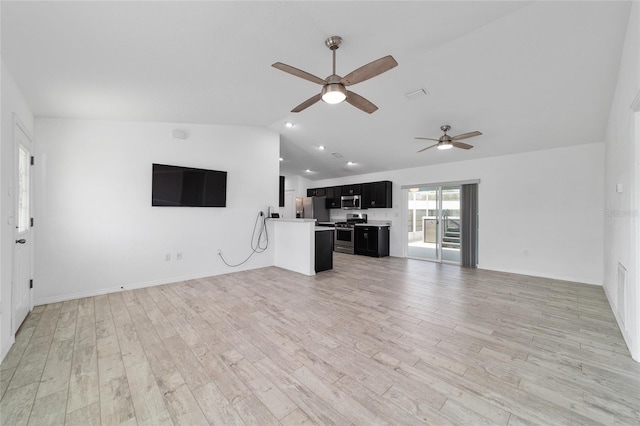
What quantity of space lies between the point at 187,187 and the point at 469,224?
586 centimetres

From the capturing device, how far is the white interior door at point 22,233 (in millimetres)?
2515

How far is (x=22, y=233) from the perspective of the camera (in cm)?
284

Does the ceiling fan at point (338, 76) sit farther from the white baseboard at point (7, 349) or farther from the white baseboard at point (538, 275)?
the white baseboard at point (538, 275)

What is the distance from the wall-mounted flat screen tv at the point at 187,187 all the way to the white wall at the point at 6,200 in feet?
5.56

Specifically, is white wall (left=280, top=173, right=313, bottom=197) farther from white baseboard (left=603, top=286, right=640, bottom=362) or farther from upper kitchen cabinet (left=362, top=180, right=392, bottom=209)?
white baseboard (left=603, top=286, right=640, bottom=362)

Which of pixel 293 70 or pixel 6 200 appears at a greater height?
pixel 293 70

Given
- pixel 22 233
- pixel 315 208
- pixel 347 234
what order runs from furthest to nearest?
pixel 315 208 → pixel 347 234 → pixel 22 233

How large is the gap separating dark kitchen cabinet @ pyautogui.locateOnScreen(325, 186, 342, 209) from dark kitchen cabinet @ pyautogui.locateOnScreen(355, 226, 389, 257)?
4.33 feet

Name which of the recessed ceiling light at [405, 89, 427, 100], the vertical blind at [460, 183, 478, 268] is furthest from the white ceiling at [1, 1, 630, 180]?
the vertical blind at [460, 183, 478, 268]

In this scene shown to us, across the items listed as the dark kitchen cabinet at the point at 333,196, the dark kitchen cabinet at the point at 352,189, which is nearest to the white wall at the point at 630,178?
the dark kitchen cabinet at the point at 352,189

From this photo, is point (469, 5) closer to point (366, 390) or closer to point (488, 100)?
point (488, 100)

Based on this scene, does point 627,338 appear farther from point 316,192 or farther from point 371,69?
point 316,192

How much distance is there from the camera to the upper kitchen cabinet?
695cm

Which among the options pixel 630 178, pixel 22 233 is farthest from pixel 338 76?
pixel 22 233
